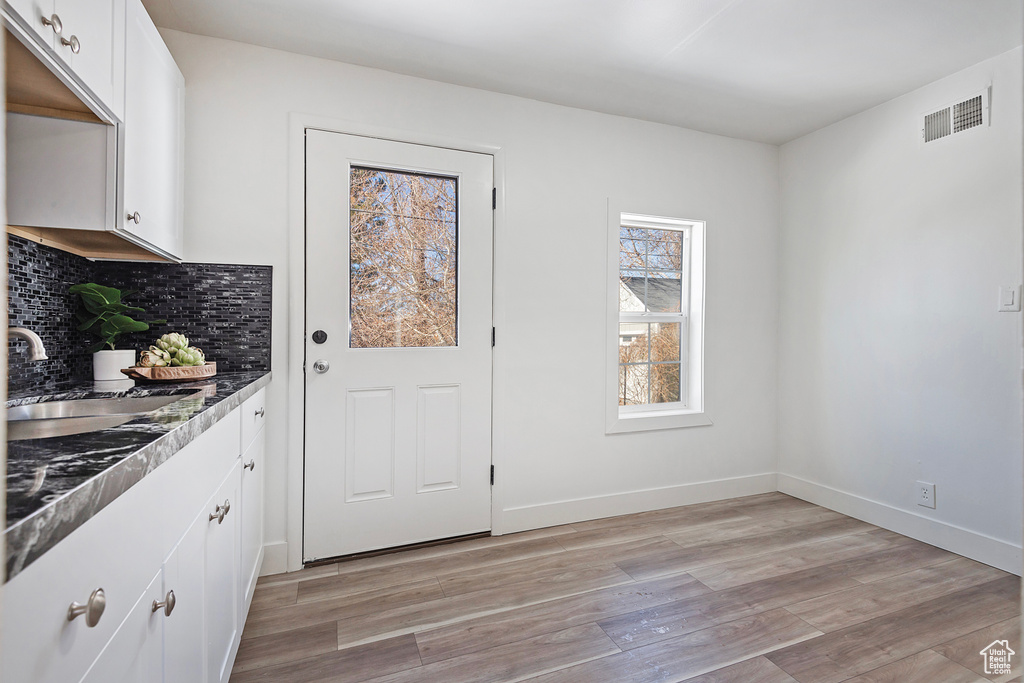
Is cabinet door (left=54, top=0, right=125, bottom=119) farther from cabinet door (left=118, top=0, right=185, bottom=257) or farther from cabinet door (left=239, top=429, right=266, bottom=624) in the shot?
cabinet door (left=239, top=429, right=266, bottom=624)

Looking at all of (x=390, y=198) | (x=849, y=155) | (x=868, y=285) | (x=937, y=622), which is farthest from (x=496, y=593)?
(x=849, y=155)

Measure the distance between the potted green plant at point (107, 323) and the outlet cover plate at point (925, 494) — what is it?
11.6 ft

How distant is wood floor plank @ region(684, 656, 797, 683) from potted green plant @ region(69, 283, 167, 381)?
220cm

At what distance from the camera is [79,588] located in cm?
68

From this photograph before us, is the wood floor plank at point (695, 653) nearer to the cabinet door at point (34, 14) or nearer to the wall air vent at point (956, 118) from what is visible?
the cabinet door at point (34, 14)

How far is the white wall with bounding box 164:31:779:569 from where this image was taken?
233cm

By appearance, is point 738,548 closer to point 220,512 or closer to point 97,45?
point 220,512

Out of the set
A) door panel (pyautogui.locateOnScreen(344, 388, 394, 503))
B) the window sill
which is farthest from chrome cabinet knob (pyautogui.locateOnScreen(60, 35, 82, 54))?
the window sill

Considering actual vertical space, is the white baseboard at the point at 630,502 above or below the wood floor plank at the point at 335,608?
above

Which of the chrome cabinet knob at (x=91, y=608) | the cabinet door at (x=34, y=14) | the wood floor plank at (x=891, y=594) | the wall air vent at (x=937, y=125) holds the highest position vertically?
the wall air vent at (x=937, y=125)

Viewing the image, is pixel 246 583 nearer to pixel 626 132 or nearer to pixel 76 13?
pixel 76 13

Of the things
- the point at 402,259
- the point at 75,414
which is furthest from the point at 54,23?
the point at 402,259

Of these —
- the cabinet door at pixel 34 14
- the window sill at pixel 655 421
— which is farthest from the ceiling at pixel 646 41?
the window sill at pixel 655 421

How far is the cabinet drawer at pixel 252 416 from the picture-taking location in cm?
179
